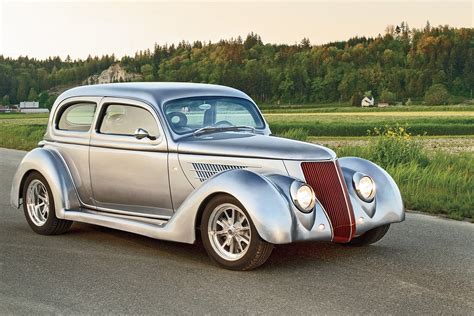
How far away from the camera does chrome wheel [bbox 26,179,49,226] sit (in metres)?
9.01

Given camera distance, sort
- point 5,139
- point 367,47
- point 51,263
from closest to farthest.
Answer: point 51,263, point 5,139, point 367,47

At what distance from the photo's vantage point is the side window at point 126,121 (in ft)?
26.5

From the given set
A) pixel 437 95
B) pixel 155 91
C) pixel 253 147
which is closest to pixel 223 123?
pixel 155 91

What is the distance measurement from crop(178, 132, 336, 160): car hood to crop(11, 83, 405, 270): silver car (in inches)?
0.4

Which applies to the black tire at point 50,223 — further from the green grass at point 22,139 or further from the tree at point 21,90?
the tree at point 21,90

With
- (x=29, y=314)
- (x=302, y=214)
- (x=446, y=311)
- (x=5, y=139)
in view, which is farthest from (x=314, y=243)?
(x=5, y=139)

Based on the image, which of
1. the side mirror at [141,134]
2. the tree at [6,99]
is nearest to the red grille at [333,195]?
the side mirror at [141,134]

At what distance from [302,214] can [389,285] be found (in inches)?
39.5

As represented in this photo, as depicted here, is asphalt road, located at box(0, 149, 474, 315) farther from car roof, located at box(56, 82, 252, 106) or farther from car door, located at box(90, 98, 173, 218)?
car roof, located at box(56, 82, 252, 106)

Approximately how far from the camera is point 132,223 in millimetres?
7844

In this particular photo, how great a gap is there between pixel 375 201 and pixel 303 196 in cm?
125

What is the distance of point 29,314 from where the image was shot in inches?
220

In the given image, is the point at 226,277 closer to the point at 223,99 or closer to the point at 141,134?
the point at 141,134

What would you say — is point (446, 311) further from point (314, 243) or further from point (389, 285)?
point (314, 243)
